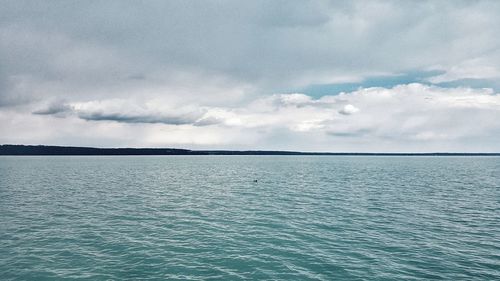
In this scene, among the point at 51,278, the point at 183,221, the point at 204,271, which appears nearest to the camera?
the point at 51,278

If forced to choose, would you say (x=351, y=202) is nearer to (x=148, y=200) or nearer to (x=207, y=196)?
(x=207, y=196)

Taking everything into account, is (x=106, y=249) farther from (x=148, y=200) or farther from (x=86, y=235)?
(x=148, y=200)

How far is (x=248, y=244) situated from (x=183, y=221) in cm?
1262

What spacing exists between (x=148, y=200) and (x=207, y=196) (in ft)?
37.3

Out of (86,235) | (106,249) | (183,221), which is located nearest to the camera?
(106,249)

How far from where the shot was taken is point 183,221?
127ft

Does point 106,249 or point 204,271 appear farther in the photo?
point 106,249

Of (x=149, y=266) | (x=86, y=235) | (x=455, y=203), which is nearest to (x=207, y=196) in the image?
(x=86, y=235)

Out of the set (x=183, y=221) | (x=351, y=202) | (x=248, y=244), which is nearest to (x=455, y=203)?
(x=351, y=202)

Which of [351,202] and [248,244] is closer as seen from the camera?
[248,244]

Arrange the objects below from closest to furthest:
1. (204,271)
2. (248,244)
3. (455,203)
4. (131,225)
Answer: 1. (204,271)
2. (248,244)
3. (131,225)
4. (455,203)

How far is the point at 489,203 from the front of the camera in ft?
173

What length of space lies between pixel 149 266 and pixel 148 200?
109 feet

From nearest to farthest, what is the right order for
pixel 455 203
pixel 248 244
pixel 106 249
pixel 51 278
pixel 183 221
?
1. pixel 51 278
2. pixel 106 249
3. pixel 248 244
4. pixel 183 221
5. pixel 455 203
